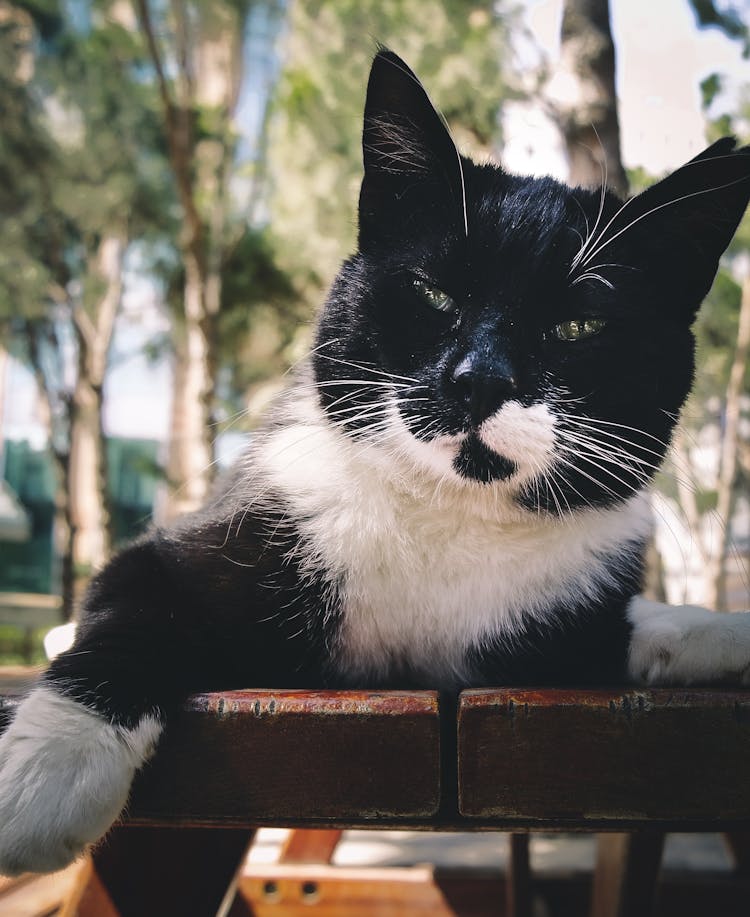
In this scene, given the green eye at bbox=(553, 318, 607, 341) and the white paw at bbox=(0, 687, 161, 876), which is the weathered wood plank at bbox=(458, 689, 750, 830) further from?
the green eye at bbox=(553, 318, 607, 341)

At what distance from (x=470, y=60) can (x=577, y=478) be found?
4.62 meters

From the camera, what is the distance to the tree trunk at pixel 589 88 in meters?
2.57

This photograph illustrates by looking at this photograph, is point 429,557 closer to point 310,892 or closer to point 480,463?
point 480,463

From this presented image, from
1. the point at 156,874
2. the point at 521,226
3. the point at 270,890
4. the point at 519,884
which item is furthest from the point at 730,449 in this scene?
the point at 156,874

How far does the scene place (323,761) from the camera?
804 mm

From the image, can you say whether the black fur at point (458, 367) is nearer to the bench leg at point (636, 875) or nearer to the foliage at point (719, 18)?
the bench leg at point (636, 875)

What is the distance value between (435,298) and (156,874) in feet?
3.14

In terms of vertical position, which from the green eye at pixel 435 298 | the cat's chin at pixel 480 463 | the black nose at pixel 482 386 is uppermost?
the green eye at pixel 435 298

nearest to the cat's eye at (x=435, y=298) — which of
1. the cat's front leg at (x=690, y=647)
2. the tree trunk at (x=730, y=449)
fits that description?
the cat's front leg at (x=690, y=647)

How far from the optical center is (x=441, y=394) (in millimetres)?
1088

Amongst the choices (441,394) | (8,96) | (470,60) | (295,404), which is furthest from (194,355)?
(441,394)

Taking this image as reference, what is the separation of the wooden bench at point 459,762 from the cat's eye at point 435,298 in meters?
0.59

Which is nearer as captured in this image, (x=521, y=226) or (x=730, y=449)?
(x=521, y=226)

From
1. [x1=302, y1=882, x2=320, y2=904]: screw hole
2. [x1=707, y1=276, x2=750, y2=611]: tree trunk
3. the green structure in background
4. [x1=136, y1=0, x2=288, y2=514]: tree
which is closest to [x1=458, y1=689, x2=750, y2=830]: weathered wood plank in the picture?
[x1=302, y1=882, x2=320, y2=904]: screw hole
